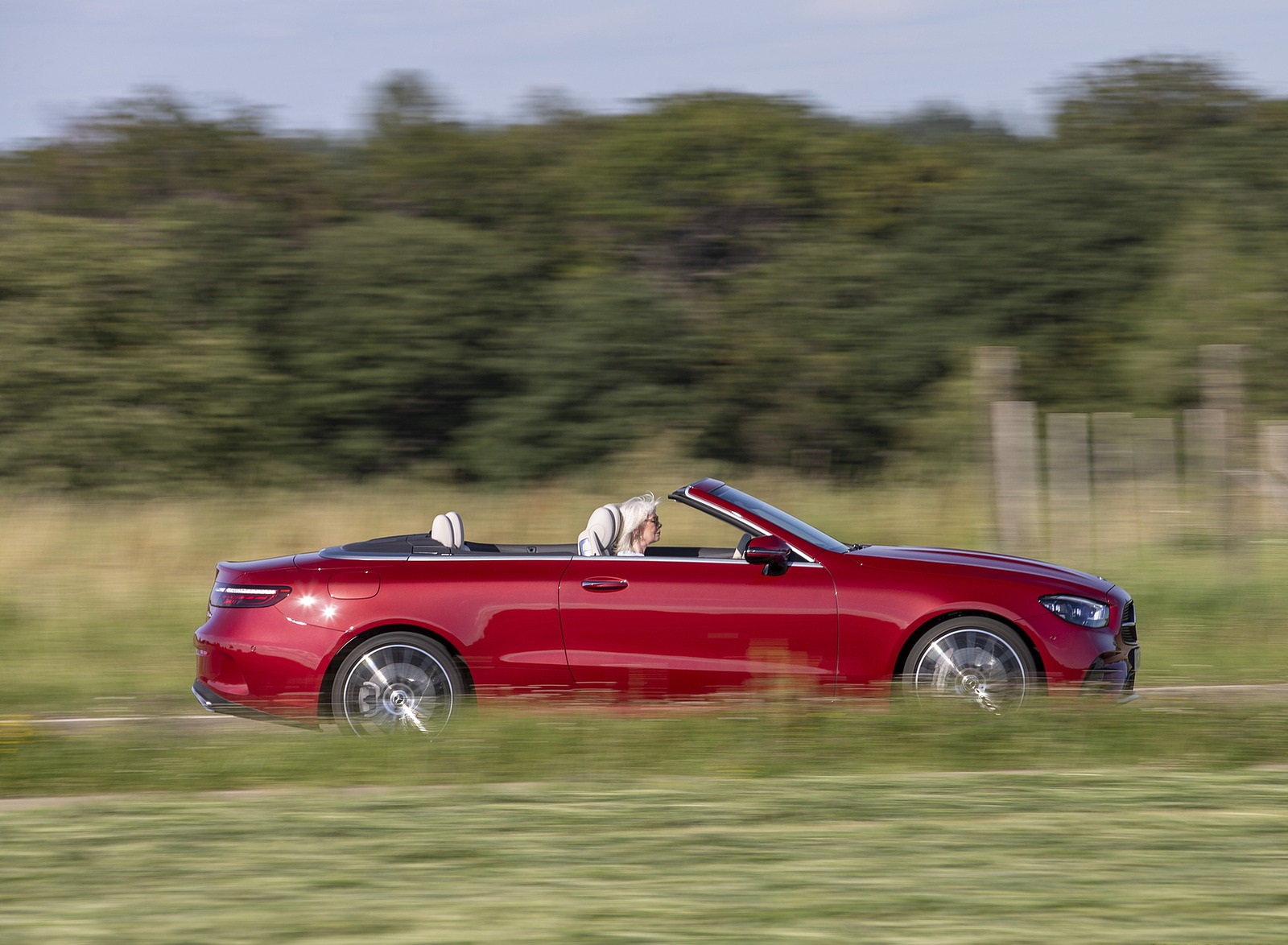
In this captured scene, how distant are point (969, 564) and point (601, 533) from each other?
180 cm

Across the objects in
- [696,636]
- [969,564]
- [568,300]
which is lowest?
[696,636]

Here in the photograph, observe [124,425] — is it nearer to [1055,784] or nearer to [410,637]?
[410,637]

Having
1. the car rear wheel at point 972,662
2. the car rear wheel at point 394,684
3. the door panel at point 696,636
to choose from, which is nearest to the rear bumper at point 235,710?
the car rear wheel at point 394,684

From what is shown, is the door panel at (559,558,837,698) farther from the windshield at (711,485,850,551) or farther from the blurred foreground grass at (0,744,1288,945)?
the blurred foreground grass at (0,744,1288,945)

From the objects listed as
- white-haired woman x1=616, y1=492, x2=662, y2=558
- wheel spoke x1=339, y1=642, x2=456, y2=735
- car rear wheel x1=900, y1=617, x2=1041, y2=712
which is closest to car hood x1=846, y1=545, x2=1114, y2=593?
car rear wheel x1=900, y1=617, x2=1041, y2=712

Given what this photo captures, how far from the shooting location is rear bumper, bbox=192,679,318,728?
22.9 feet

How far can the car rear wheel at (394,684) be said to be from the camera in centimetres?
685

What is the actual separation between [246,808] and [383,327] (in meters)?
19.3

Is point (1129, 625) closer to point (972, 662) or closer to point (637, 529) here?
point (972, 662)

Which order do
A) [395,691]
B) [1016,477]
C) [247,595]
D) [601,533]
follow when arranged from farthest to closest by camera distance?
[1016,477] → [601,533] → [247,595] → [395,691]

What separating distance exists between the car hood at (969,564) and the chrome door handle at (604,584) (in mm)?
1111

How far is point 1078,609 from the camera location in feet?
23.3

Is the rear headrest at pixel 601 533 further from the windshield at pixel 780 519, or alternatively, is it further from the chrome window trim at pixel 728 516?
the windshield at pixel 780 519

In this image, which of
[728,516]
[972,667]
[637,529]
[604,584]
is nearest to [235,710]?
[604,584]
